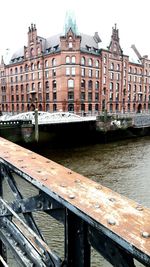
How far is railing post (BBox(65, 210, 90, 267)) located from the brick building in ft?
122

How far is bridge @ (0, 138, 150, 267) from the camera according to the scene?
98cm

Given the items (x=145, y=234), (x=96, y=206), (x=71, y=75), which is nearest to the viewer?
(x=145, y=234)

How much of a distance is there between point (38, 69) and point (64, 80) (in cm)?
688

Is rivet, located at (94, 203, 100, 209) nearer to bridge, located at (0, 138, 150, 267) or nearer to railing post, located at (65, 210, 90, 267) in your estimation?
bridge, located at (0, 138, 150, 267)

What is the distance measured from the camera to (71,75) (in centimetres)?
3859

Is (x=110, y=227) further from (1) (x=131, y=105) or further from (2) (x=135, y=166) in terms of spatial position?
(1) (x=131, y=105)

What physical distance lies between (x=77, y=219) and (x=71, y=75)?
38763mm

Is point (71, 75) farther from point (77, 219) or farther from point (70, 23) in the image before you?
point (77, 219)

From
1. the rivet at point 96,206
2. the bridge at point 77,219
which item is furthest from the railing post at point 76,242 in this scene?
the rivet at point 96,206

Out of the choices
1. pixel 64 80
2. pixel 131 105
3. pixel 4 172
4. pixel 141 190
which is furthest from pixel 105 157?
pixel 131 105

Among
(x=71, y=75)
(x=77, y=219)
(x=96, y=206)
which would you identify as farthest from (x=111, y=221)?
(x=71, y=75)

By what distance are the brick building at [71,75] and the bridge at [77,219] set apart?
36624 millimetres

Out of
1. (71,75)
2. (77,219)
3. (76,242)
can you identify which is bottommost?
(76,242)

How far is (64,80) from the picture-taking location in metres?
38.3
